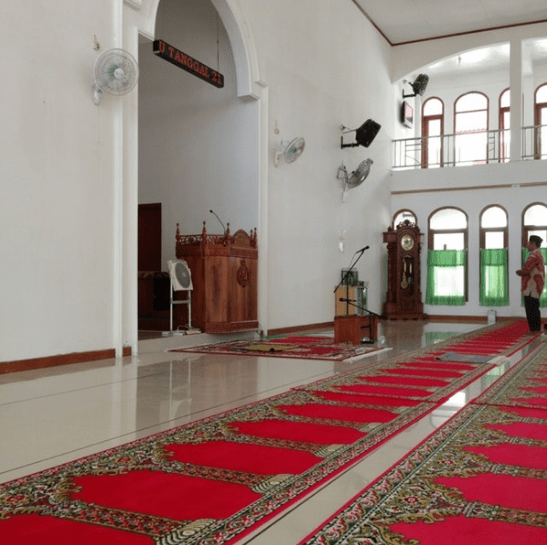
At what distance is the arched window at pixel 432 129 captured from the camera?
1677 cm

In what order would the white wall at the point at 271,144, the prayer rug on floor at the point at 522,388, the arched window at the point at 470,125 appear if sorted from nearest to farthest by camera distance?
the prayer rug on floor at the point at 522,388
the white wall at the point at 271,144
the arched window at the point at 470,125

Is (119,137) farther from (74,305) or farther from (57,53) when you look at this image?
(74,305)

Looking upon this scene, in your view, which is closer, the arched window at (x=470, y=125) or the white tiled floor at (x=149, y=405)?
the white tiled floor at (x=149, y=405)

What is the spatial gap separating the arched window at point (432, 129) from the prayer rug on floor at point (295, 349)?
9872 millimetres

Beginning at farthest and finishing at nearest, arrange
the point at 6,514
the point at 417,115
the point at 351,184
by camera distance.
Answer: the point at 417,115, the point at 351,184, the point at 6,514

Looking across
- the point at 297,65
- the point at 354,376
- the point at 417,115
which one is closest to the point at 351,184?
the point at 297,65

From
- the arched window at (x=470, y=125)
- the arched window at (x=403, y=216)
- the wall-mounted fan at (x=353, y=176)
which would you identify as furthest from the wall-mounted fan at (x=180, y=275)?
the arched window at (x=470, y=125)

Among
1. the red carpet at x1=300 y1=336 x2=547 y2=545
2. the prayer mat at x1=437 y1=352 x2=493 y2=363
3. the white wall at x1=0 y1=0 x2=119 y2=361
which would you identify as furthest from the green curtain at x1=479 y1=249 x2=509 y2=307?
the red carpet at x1=300 y1=336 x2=547 y2=545

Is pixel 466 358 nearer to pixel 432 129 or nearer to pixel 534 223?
pixel 534 223

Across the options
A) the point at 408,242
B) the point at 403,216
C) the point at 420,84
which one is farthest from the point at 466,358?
the point at 420,84

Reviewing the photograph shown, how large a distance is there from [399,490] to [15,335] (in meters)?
4.08

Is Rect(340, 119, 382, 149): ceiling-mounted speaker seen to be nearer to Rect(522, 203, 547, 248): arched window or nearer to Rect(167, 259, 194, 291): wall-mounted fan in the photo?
Rect(522, 203, 547, 248): arched window

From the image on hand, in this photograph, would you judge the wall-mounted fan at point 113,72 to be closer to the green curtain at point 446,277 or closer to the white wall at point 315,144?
the white wall at point 315,144

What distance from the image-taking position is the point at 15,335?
5449mm
